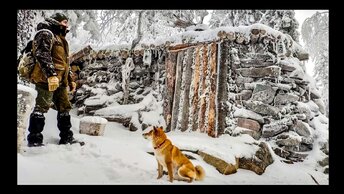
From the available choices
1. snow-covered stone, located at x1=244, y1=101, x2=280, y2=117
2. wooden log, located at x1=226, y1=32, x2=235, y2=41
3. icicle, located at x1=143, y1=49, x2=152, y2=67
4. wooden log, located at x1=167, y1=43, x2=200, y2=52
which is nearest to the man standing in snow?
wooden log, located at x1=167, y1=43, x2=200, y2=52

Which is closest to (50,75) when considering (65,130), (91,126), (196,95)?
(65,130)

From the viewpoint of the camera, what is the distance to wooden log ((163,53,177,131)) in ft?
18.0

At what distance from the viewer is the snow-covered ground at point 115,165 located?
274 cm

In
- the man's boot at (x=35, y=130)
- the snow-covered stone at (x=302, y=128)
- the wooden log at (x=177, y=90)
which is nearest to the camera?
the man's boot at (x=35, y=130)

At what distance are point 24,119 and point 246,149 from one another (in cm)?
295

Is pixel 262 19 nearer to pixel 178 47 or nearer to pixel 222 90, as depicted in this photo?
pixel 178 47

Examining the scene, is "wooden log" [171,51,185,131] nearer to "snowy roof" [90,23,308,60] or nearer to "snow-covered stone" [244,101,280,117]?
"snowy roof" [90,23,308,60]

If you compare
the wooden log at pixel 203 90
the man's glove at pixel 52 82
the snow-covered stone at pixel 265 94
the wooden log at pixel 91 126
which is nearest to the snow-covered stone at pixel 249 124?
the snow-covered stone at pixel 265 94

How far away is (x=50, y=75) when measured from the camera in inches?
124

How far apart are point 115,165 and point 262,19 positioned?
7.60m

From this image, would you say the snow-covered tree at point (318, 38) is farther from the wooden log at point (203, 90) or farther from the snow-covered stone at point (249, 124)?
the snow-covered stone at point (249, 124)

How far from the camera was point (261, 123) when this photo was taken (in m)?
4.93

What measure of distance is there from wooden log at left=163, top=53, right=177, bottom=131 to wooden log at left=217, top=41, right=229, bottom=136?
958 mm

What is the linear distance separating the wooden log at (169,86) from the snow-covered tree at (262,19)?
10.6 feet
